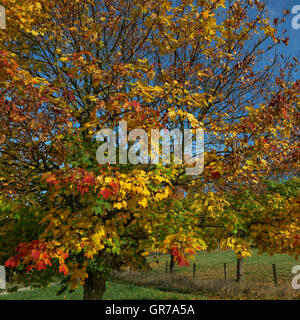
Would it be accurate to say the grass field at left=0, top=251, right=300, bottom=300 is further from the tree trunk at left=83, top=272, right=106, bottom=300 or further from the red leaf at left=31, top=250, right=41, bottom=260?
the red leaf at left=31, top=250, right=41, bottom=260

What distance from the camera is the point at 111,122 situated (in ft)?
15.9

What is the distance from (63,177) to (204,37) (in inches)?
166

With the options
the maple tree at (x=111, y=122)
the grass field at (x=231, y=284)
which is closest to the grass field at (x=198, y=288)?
the grass field at (x=231, y=284)

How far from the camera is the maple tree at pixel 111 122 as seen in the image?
396 cm

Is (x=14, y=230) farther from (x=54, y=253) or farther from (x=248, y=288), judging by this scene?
(x=248, y=288)

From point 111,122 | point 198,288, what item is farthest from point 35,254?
point 198,288

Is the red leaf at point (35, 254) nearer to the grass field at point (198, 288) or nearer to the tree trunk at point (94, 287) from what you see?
the tree trunk at point (94, 287)

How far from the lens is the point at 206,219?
6844 mm

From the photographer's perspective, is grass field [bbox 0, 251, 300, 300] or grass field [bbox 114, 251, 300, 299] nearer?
grass field [bbox 114, 251, 300, 299]

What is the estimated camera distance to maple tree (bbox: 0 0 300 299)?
3961mm

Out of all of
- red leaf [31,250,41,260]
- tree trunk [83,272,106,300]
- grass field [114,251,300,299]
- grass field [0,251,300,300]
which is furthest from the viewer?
grass field [0,251,300,300]

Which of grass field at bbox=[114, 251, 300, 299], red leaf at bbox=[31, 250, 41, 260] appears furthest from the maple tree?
grass field at bbox=[114, 251, 300, 299]

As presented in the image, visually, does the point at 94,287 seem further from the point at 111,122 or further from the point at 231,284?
the point at 231,284

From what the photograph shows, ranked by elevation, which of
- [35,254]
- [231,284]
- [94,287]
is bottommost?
[231,284]
